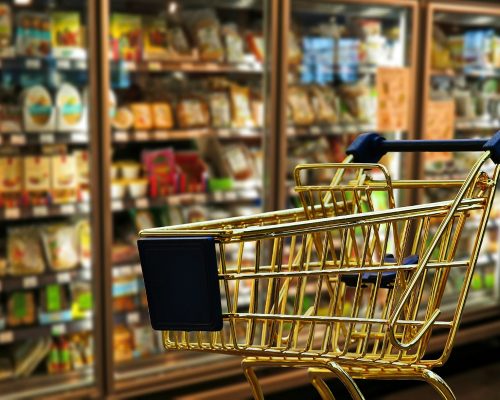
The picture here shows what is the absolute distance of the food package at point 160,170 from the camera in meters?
3.61

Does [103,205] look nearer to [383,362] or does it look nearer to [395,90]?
[395,90]

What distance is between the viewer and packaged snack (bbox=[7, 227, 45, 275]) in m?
3.32

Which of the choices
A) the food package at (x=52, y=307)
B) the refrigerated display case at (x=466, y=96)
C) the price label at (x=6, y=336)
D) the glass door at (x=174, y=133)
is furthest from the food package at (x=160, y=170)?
the refrigerated display case at (x=466, y=96)

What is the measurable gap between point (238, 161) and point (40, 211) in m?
1.04

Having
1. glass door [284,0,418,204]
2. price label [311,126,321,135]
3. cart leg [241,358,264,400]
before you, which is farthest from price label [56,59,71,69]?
cart leg [241,358,264,400]

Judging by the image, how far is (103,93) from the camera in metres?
3.12

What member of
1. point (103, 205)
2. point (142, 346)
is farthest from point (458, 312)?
point (142, 346)

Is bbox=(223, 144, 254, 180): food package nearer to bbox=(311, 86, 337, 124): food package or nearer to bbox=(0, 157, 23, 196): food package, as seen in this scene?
bbox=(311, 86, 337, 124): food package

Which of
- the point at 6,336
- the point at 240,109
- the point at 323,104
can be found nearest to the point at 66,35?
the point at 240,109

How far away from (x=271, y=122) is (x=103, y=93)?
854 millimetres

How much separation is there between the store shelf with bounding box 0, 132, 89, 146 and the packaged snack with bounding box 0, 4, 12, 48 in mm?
358

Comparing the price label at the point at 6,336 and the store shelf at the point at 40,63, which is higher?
the store shelf at the point at 40,63

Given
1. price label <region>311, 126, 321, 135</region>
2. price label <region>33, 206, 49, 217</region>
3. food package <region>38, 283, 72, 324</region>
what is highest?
price label <region>311, 126, 321, 135</region>

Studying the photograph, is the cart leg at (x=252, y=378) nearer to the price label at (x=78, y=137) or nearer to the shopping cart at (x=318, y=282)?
the shopping cart at (x=318, y=282)
